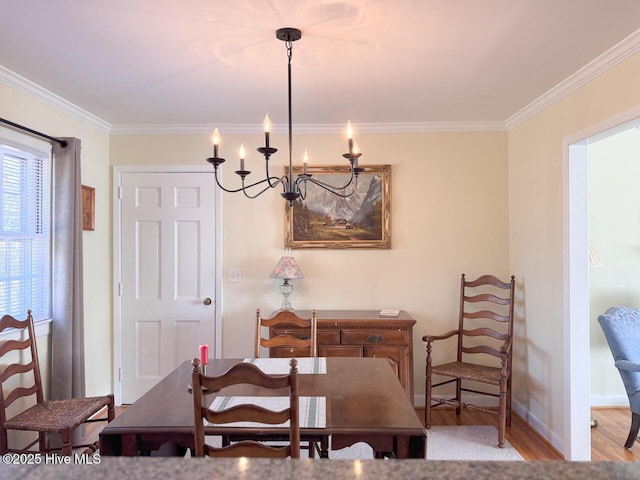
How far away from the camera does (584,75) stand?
8.69ft

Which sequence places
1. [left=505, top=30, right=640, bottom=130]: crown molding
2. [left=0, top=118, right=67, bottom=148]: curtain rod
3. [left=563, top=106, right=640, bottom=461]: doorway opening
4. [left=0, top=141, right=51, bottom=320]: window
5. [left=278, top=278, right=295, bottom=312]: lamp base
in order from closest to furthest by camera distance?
[left=505, top=30, right=640, bottom=130]: crown molding < [left=0, top=118, right=67, bottom=148]: curtain rod < [left=0, top=141, right=51, bottom=320]: window < [left=563, top=106, right=640, bottom=461]: doorway opening < [left=278, top=278, right=295, bottom=312]: lamp base

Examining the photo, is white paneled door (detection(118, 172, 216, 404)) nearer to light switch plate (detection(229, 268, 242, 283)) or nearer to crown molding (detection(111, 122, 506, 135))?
light switch plate (detection(229, 268, 242, 283))

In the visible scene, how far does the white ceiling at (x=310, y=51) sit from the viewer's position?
194 cm

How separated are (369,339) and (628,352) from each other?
179cm

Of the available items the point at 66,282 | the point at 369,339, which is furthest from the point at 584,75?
the point at 66,282

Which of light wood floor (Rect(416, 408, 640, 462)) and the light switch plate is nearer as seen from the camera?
light wood floor (Rect(416, 408, 640, 462))

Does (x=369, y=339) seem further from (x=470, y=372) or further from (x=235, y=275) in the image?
(x=235, y=275)

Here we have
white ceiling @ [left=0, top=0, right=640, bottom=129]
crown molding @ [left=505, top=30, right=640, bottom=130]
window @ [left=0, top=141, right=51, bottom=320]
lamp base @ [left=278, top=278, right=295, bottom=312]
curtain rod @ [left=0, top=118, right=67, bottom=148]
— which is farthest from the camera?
lamp base @ [left=278, top=278, right=295, bottom=312]

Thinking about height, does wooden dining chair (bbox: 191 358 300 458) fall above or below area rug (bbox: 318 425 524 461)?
above

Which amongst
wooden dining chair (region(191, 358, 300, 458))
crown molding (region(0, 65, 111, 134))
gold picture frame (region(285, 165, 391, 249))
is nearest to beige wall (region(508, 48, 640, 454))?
gold picture frame (region(285, 165, 391, 249))

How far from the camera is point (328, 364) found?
2523 millimetres

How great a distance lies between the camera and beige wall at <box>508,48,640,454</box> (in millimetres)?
2773

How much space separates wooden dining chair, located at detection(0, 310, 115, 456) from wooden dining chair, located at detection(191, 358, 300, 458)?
1332 mm

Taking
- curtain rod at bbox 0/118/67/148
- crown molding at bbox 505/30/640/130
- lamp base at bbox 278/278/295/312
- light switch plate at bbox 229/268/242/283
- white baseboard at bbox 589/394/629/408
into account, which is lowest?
white baseboard at bbox 589/394/629/408
